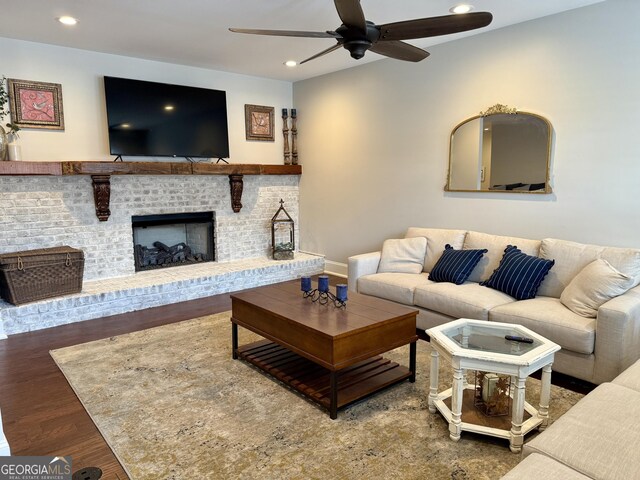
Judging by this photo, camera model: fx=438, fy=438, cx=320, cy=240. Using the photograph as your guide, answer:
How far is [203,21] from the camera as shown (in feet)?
12.3

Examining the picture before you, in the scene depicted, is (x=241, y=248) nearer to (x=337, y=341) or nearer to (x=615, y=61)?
(x=337, y=341)

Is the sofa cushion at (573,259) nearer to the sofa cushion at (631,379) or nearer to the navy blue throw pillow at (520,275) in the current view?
the navy blue throw pillow at (520,275)

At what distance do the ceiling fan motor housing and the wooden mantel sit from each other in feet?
10.0

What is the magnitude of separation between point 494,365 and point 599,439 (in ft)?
2.04

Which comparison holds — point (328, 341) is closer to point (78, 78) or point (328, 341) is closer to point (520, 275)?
point (520, 275)

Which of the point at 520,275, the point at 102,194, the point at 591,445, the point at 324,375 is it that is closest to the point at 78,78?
the point at 102,194

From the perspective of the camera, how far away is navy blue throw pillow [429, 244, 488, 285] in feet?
12.4

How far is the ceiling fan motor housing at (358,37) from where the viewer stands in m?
2.53

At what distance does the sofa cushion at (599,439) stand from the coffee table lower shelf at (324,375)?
1.20 meters

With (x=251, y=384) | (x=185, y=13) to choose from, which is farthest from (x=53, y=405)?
(x=185, y=13)

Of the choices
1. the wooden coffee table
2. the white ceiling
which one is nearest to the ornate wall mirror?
the white ceiling

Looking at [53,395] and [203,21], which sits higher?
[203,21]

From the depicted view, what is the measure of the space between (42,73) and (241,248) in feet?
9.76

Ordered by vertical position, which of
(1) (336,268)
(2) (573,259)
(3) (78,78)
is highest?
(3) (78,78)
